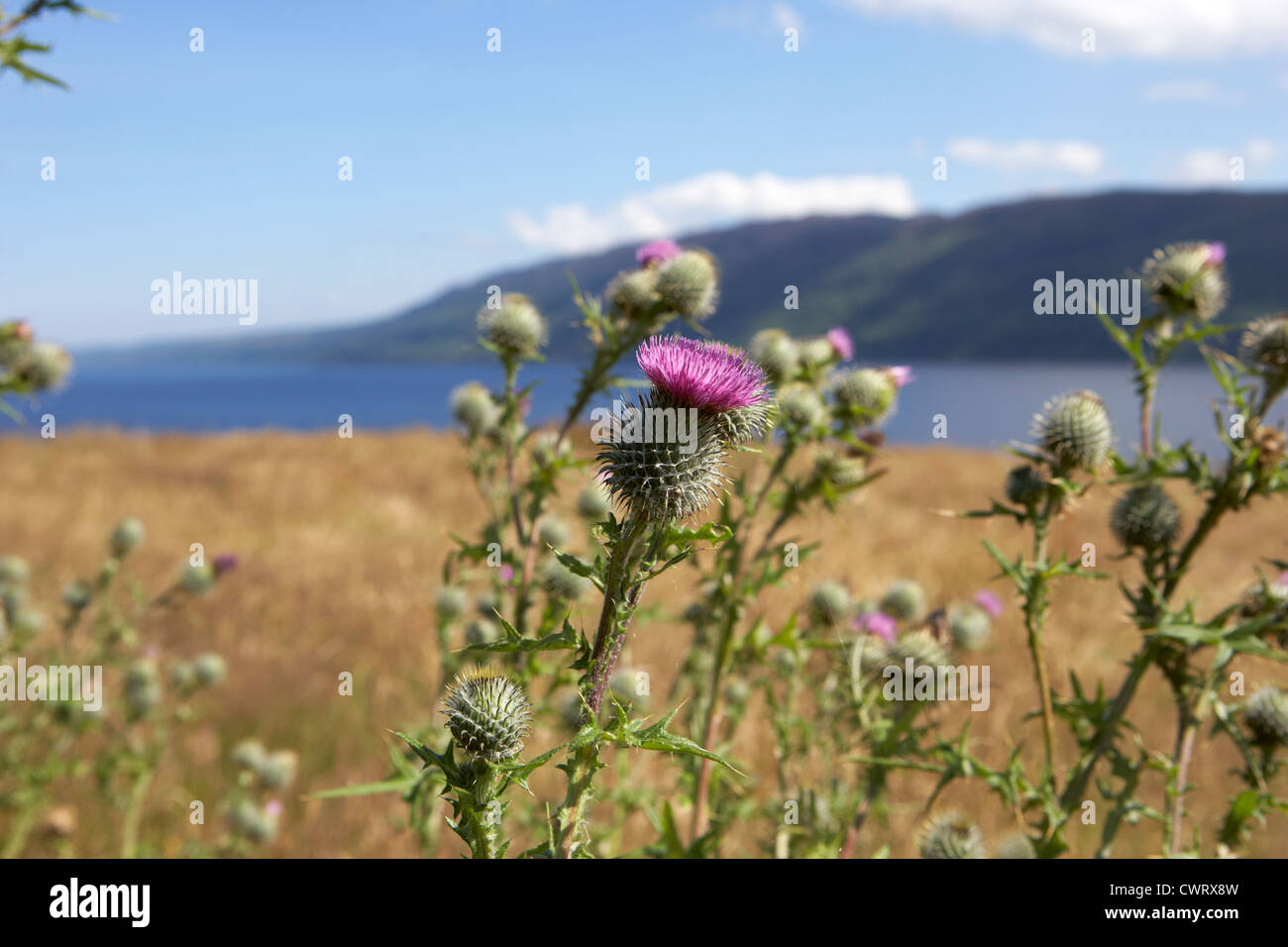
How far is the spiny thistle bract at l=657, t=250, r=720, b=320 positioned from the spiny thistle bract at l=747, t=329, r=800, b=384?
38 cm

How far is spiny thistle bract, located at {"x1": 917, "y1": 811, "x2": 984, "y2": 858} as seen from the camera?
354 cm

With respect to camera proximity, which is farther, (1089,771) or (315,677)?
(315,677)

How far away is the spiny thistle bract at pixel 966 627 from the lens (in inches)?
187

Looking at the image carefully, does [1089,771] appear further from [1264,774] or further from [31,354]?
[31,354]

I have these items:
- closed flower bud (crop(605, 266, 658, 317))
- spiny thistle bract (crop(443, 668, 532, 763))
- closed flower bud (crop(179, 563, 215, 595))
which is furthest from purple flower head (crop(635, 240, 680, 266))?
closed flower bud (crop(179, 563, 215, 595))

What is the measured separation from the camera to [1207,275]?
14.2 ft

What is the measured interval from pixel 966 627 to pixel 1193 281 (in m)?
2.18

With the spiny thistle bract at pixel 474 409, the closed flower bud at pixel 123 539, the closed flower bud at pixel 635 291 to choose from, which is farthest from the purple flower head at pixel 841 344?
the closed flower bud at pixel 123 539

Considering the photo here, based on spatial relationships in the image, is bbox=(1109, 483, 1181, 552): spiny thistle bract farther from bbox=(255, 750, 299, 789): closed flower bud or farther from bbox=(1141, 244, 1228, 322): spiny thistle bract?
bbox=(255, 750, 299, 789): closed flower bud

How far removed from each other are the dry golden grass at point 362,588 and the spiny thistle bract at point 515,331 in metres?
1.02

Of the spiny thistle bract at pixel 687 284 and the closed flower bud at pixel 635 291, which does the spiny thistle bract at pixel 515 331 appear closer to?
the closed flower bud at pixel 635 291

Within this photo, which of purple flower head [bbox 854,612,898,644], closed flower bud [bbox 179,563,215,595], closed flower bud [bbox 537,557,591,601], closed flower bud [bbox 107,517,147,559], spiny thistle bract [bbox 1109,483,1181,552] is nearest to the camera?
spiny thistle bract [bbox 1109,483,1181,552]
